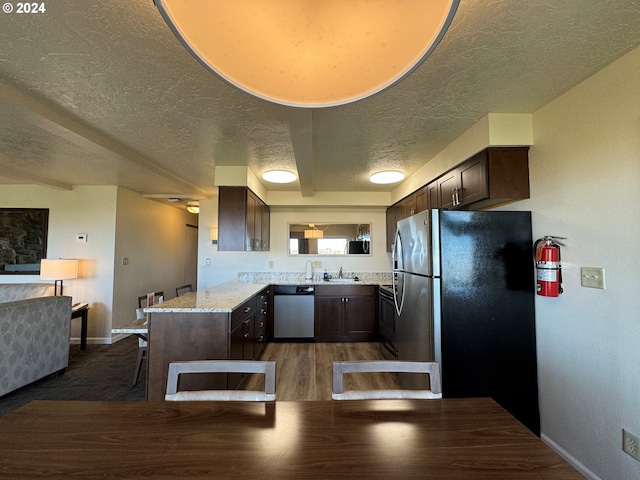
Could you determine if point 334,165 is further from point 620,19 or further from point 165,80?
point 620,19

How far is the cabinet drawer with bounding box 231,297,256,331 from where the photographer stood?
234 centimetres

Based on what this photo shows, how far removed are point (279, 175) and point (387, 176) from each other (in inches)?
49.9

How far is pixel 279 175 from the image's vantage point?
3.27 metres

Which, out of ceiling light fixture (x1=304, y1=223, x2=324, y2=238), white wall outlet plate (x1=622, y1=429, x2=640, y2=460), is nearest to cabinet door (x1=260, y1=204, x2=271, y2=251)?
ceiling light fixture (x1=304, y1=223, x2=324, y2=238)

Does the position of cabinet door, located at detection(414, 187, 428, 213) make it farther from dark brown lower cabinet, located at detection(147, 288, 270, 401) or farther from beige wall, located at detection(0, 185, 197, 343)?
beige wall, located at detection(0, 185, 197, 343)

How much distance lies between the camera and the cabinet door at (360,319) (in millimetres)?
4152

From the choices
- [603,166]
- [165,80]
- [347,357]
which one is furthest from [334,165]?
[347,357]

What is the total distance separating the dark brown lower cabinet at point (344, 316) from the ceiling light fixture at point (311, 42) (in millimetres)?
3688

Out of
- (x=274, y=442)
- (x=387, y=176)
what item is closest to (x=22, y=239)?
(x=387, y=176)

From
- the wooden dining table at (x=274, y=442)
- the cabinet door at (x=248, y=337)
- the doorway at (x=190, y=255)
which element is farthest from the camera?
the doorway at (x=190, y=255)

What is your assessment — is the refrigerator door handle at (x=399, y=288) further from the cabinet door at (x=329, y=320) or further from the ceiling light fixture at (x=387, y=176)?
the cabinet door at (x=329, y=320)

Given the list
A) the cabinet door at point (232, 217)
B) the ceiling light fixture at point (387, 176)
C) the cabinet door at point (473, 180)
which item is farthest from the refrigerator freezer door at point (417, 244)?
the cabinet door at point (232, 217)

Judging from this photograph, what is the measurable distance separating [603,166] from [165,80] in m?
2.44

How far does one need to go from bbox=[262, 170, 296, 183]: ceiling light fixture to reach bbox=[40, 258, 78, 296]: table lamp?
2838 millimetres
